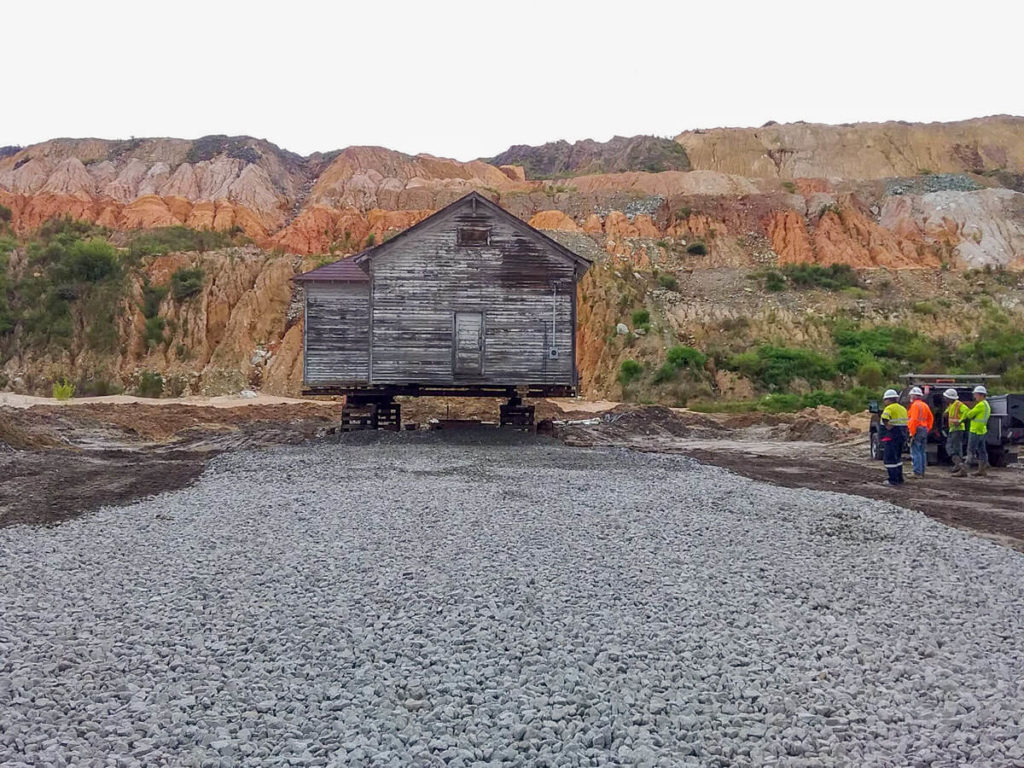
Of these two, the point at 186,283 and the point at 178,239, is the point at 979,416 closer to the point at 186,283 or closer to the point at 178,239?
the point at 186,283

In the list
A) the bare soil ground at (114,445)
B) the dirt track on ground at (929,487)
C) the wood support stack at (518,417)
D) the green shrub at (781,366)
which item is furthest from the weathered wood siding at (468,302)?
the green shrub at (781,366)

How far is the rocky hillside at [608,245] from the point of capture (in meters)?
45.1

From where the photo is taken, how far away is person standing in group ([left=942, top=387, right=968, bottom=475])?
1669 cm

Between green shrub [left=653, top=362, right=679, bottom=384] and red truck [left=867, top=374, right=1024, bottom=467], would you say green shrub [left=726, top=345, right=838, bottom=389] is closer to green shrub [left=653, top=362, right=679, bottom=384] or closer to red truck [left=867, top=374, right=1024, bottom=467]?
green shrub [left=653, top=362, right=679, bottom=384]

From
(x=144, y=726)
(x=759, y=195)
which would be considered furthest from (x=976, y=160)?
(x=144, y=726)

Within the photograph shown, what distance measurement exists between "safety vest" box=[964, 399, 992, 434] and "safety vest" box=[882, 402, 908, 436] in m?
1.82

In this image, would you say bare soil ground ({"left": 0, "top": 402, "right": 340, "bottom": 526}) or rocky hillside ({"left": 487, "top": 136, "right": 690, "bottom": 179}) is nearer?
bare soil ground ({"left": 0, "top": 402, "right": 340, "bottom": 526})

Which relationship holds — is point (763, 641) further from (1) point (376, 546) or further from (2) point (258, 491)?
(2) point (258, 491)

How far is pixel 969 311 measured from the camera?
4825 cm

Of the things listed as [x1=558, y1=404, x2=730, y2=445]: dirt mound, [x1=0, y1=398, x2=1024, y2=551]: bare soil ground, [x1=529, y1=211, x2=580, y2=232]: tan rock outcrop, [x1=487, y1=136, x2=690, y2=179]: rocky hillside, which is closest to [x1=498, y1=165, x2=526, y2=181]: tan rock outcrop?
[x1=487, y1=136, x2=690, y2=179]: rocky hillside

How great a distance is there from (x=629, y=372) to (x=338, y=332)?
24.3 m

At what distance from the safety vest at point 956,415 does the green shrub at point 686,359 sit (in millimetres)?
25168

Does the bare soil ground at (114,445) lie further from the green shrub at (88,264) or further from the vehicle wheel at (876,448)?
the green shrub at (88,264)

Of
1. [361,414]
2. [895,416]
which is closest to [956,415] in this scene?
[895,416]
